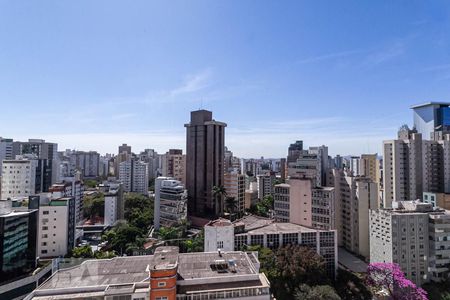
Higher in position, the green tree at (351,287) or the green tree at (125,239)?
the green tree at (125,239)

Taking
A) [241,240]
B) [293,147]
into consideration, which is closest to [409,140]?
[241,240]

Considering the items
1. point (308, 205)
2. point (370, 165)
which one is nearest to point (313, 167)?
point (308, 205)

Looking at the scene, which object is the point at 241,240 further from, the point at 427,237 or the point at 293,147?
the point at 293,147

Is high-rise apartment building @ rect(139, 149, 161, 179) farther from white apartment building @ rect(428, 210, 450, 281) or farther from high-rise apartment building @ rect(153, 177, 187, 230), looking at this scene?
white apartment building @ rect(428, 210, 450, 281)

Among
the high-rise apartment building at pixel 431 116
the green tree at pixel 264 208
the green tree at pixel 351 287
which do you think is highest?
the high-rise apartment building at pixel 431 116

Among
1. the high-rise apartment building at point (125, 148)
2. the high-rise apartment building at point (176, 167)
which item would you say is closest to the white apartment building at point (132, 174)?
the high-rise apartment building at point (176, 167)

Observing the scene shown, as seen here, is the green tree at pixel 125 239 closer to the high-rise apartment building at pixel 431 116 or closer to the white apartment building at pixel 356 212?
the white apartment building at pixel 356 212

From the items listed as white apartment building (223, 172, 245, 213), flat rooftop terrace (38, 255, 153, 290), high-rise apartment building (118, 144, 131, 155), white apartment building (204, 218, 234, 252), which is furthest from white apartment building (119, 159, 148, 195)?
flat rooftop terrace (38, 255, 153, 290)
